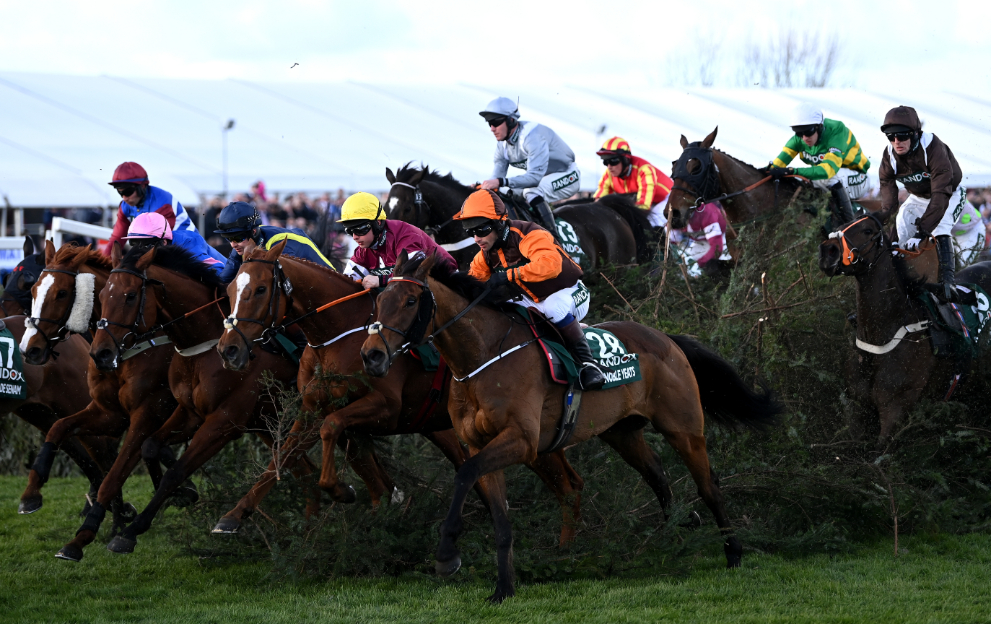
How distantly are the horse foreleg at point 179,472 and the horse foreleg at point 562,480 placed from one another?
6.25 ft

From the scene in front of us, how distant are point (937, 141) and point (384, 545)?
477cm

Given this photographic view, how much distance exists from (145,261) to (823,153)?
246 inches

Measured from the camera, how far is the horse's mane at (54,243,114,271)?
21.7 feet

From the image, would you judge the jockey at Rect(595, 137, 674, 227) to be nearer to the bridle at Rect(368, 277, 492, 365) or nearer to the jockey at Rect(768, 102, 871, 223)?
the jockey at Rect(768, 102, 871, 223)

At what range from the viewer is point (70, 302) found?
21.5 ft

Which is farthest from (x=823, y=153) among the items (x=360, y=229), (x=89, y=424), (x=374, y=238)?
(x=89, y=424)

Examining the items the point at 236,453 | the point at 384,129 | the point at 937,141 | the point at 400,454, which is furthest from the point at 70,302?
the point at 384,129

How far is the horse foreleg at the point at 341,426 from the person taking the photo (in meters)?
5.97

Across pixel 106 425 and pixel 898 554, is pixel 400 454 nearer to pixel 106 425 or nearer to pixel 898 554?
pixel 106 425

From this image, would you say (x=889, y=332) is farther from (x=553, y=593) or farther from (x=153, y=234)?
(x=153, y=234)

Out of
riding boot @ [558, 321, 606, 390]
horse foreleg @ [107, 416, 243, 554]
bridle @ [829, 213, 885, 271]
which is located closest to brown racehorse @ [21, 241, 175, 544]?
horse foreleg @ [107, 416, 243, 554]

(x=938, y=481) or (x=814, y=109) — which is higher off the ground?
(x=814, y=109)

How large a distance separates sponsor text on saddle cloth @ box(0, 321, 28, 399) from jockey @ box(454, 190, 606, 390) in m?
3.77

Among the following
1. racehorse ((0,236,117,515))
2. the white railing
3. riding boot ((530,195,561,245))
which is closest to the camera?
racehorse ((0,236,117,515))
